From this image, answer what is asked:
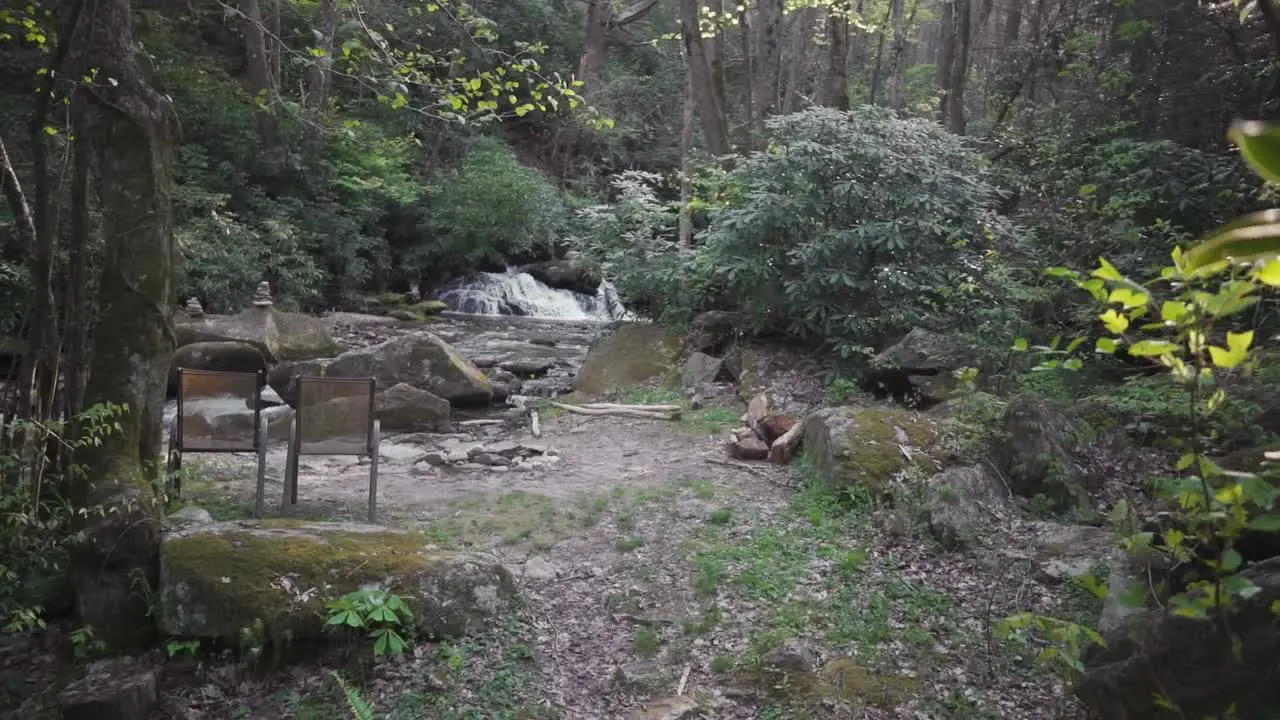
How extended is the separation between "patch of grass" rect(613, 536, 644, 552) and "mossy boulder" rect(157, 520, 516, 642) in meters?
1.05

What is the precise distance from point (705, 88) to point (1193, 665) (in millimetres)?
12403

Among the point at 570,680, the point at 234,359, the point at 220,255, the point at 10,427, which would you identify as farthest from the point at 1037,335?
the point at 220,255

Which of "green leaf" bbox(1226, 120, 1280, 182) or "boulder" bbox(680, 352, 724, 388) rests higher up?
"green leaf" bbox(1226, 120, 1280, 182)

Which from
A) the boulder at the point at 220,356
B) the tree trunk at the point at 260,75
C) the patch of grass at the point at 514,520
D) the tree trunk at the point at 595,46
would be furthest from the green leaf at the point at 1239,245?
the tree trunk at the point at 595,46

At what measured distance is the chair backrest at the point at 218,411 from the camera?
225 inches

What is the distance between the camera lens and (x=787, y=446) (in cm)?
738

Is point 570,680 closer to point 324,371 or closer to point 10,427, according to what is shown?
point 10,427

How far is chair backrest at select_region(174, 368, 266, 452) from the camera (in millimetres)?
5723

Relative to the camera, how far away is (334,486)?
22.8ft

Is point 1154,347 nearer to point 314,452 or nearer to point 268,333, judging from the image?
point 314,452

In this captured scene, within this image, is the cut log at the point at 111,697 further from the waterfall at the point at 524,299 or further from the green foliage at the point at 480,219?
the green foliage at the point at 480,219

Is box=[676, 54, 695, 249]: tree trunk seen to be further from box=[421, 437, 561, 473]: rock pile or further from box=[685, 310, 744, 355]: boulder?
box=[421, 437, 561, 473]: rock pile

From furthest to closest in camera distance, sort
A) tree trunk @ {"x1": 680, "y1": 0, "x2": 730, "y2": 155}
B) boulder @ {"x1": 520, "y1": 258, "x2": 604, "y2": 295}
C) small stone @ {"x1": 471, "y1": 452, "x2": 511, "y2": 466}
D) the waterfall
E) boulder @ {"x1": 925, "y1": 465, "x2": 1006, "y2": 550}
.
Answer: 1. boulder @ {"x1": 520, "y1": 258, "x2": 604, "y2": 295}
2. the waterfall
3. tree trunk @ {"x1": 680, "y1": 0, "x2": 730, "y2": 155}
4. small stone @ {"x1": 471, "y1": 452, "x2": 511, "y2": 466}
5. boulder @ {"x1": 925, "y1": 465, "x2": 1006, "y2": 550}

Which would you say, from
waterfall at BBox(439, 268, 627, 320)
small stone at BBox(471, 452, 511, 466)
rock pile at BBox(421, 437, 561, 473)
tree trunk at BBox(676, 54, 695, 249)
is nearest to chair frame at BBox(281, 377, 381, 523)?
rock pile at BBox(421, 437, 561, 473)
